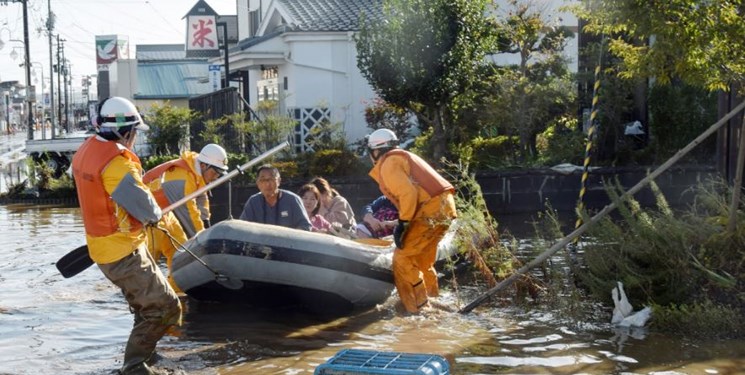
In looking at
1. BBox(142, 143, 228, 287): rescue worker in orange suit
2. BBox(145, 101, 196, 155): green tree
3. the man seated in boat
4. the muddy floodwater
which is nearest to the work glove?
the muddy floodwater

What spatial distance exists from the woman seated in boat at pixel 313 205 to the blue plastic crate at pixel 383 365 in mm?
5961

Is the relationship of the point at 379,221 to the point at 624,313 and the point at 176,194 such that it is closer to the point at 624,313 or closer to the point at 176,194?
the point at 176,194

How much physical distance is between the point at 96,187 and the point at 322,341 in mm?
2622

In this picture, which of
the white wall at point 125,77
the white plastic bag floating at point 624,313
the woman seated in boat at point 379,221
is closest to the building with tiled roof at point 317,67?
the woman seated in boat at point 379,221

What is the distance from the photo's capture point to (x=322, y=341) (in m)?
8.94

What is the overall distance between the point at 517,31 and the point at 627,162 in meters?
A: 3.34

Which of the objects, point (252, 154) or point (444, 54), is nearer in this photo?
point (444, 54)

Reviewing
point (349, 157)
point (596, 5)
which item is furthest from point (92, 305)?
point (349, 157)

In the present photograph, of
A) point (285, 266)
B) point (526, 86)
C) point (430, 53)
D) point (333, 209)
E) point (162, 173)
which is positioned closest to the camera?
point (285, 266)

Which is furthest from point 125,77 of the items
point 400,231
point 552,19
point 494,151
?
point 400,231

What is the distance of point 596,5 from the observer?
30.8 ft

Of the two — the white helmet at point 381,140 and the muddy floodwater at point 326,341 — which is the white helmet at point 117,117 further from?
the white helmet at point 381,140

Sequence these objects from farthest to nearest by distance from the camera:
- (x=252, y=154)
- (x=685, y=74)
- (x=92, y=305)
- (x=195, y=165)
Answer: (x=252, y=154) < (x=92, y=305) < (x=195, y=165) < (x=685, y=74)

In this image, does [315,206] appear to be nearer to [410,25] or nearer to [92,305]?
[92,305]
